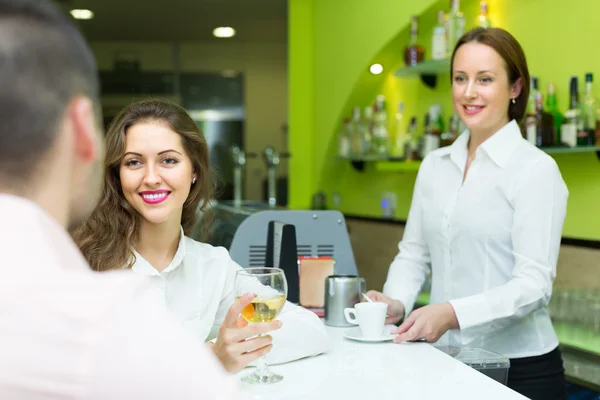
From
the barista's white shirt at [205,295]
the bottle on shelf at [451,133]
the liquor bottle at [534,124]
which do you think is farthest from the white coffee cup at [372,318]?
the bottle on shelf at [451,133]

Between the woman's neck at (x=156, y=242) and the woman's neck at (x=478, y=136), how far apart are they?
2.97 feet

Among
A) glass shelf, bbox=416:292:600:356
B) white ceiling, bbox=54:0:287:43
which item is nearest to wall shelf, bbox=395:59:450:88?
glass shelf, bbox=416:292:600:356

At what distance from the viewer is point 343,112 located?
522 cm

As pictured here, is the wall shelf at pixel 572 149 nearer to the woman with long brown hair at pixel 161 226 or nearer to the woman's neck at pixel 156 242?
the woman with long brown hair at pixel 161 226

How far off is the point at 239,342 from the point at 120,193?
2.03ft

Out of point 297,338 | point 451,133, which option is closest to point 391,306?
point 297,338

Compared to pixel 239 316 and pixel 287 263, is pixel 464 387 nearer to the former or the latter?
pixel 239 316

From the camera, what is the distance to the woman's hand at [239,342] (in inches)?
51.3

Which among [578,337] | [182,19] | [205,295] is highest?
[182,19]

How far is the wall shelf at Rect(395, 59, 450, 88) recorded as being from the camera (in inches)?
152

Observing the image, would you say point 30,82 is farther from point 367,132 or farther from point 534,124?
point 367,132

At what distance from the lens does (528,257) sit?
187 centimetres

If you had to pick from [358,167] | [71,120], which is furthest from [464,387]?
[358,167]

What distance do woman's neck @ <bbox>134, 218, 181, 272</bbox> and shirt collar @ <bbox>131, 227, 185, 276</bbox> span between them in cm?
2
